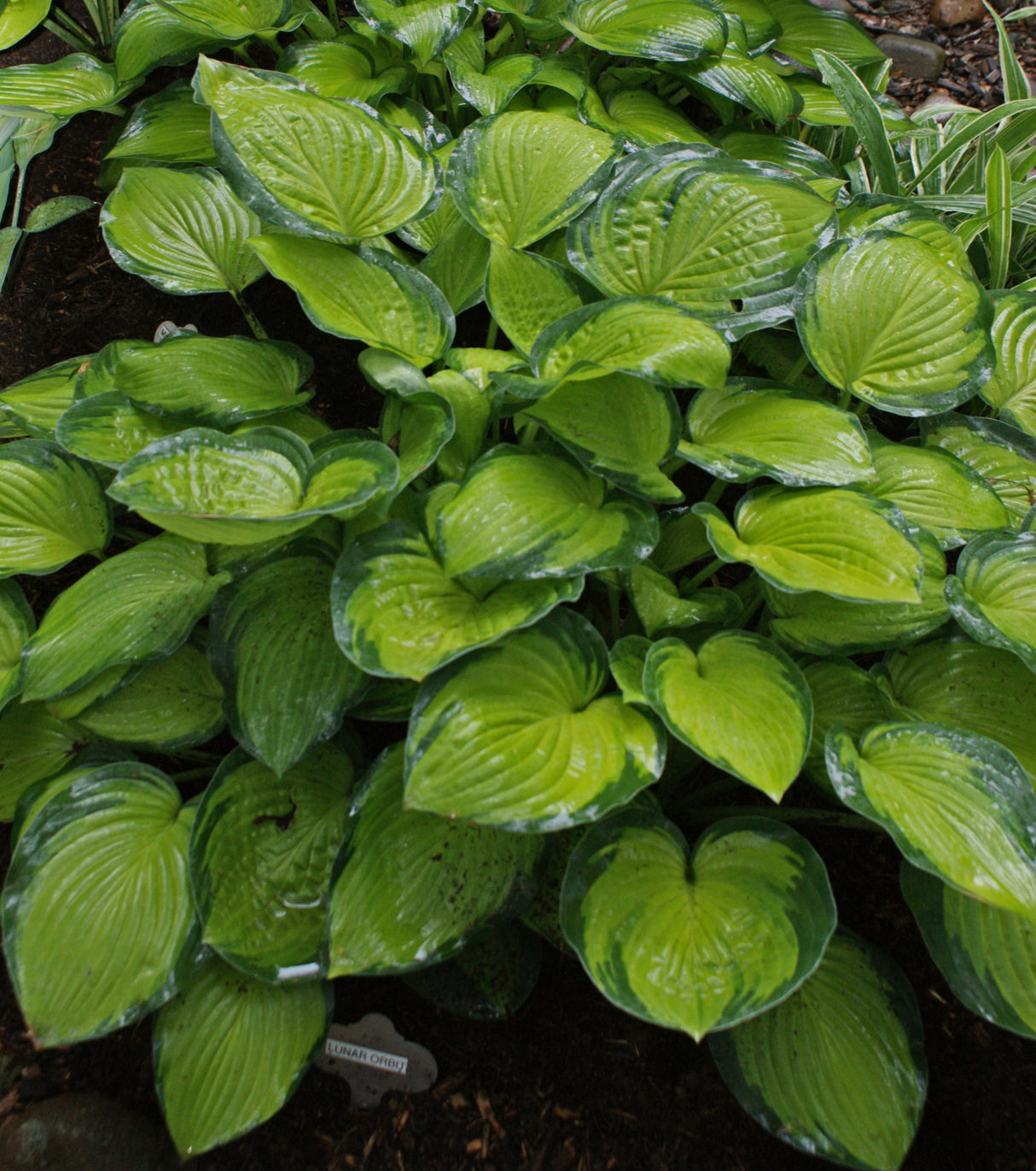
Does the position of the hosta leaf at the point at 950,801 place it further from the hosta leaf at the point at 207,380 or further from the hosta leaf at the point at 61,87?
the hosta leaf at the point at 61,87

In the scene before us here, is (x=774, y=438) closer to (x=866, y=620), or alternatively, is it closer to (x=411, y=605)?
(x=866, y=620)

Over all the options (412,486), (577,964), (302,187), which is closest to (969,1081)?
(577,964)

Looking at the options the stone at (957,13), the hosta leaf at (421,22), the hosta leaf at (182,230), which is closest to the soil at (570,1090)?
the hosta leaf at (182,230)

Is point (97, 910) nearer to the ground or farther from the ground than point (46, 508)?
nearer to the ground

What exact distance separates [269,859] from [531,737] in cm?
37

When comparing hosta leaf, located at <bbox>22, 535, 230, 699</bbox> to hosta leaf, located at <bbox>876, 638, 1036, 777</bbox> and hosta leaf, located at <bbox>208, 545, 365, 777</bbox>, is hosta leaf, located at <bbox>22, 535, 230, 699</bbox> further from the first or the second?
hosta leaf, located at <bbox>876, 638, 1036, 777</bbox>

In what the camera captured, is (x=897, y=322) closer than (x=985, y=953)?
No

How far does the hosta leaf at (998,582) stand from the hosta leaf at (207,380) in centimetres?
88

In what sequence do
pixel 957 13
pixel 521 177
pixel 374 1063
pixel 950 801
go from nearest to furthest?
pixel 950 801
pixel 374 1063
pixel 521 177
pixel 957 13

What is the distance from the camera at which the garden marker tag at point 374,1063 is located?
1025mm

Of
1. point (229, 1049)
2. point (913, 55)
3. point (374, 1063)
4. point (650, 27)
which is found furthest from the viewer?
point (913, 55)

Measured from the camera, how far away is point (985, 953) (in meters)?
0.85

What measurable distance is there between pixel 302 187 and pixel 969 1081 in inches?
55.9

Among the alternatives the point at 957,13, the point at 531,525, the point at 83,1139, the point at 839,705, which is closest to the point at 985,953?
the point at 839,705
